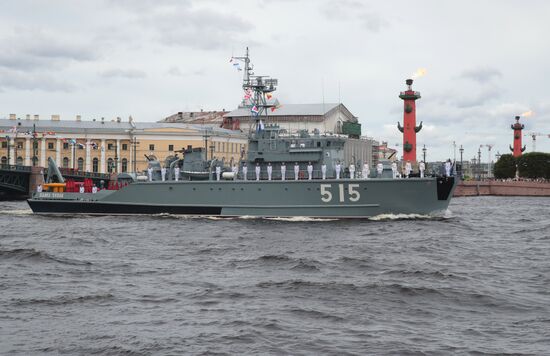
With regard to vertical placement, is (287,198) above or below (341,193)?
below

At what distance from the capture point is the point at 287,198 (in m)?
40.7

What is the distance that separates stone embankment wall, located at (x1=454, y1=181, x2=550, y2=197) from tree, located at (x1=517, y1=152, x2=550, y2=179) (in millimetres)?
8664

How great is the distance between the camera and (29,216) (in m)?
45.6

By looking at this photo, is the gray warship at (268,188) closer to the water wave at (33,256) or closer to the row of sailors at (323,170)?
the row of sailors at (323,170)

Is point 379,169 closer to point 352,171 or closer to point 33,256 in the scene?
point 352,171

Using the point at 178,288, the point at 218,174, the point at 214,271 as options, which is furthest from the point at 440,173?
the point at 178,288

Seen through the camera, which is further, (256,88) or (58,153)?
(58,153)

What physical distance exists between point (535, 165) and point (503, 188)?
11.4 m

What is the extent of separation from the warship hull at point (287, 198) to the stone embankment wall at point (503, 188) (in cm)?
5756

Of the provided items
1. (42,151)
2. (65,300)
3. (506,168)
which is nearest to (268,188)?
(65,300)

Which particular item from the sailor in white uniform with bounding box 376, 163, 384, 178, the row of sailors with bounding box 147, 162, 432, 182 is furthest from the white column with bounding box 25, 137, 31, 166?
the sailor in white uniform with bounding box 376, 163, 384, 178

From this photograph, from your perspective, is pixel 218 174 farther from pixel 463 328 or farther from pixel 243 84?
pixel 463 328

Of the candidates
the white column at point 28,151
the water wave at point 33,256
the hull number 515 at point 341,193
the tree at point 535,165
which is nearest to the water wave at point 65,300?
the water wave at point 33,256

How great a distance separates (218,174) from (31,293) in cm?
2330
